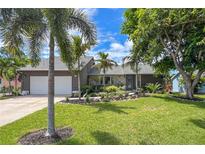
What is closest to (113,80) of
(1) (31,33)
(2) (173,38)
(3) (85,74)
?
(3) (85,74)

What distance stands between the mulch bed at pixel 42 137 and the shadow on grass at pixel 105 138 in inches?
38.3

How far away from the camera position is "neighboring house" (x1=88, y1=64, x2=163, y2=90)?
109 ft

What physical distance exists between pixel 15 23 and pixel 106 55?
67.9 ft

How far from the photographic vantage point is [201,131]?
35.3ft

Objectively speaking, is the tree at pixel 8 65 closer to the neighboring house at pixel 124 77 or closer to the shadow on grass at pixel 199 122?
the neighboring house at pixel 124 77

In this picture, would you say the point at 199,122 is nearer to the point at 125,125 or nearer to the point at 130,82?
the point at 125,125

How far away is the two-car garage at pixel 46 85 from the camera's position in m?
30.8

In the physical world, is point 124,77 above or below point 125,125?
above

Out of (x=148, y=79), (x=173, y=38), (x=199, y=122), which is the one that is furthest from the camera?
(x=148, y=79)

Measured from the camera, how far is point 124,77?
113 ft

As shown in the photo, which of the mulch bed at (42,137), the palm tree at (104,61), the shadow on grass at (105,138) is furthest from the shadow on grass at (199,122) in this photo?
the palm tree at (104,61)

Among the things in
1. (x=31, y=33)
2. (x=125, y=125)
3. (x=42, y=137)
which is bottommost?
(x=42, y=137)

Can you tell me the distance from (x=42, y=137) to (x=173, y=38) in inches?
586
